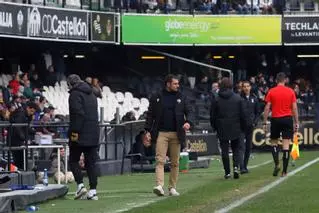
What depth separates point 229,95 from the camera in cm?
2027

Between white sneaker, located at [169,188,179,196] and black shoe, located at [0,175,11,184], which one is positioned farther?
white sneaker, located at [169,188,179,196]

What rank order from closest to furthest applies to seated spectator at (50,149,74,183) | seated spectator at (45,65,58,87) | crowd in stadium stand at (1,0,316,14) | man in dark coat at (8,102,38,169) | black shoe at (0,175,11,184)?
1. black shoe at (0,175,11,184)
2. man in dark coat at (8,102,38,169)
3. seated spectator at (50,149,74,183)
4. seated spectator at (45,65,58,87)
5. crowd in stadium stand at (1,0,316,14)

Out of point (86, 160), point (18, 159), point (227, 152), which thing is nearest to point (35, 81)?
point (18, 159)

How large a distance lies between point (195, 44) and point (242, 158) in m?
19.4

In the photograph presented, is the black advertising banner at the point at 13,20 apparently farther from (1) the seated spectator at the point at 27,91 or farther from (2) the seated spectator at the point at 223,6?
(2) the seated spectator at the point at 223,6

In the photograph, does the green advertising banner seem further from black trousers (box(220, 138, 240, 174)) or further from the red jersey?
the red jersey

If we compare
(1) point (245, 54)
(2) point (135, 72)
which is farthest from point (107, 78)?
(1) point (245, 54)

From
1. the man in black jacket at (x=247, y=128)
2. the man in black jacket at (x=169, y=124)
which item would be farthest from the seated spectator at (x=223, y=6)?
the man in black jacket at (x=169, y=124)

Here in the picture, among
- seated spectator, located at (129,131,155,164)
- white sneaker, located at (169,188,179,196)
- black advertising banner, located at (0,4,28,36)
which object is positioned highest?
black advertising banner, located at (0,4,28,36)

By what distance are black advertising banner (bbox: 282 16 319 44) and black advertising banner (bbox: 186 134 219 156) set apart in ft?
38.9

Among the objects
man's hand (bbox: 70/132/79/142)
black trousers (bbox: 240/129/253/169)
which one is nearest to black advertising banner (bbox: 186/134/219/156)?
black trousers (bbox: 240/129/253/169)

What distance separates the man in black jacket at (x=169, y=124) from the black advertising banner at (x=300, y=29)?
A: 25.7m

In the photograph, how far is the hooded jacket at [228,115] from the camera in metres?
20.1

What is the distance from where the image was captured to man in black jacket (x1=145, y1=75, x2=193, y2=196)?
1661cm
